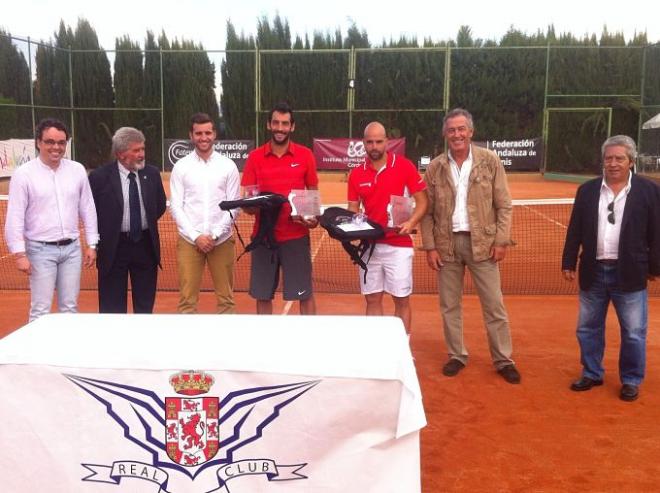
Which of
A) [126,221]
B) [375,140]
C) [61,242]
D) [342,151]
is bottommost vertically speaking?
[61,242]


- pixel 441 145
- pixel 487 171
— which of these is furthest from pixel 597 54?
pixel 487 171

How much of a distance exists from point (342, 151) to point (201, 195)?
1860cm

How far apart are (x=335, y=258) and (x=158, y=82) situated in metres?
20.0

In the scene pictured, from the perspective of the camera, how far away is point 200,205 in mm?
4957

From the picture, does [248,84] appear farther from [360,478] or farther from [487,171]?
[360,478]

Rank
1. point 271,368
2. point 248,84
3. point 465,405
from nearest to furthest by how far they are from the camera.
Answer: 1. point 271,368
2. point 465,405
3. point 248,84

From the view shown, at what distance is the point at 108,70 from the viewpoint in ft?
89.1

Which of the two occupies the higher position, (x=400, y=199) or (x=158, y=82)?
(x=158, y=82)

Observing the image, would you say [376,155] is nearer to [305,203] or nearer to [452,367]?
[305,203]

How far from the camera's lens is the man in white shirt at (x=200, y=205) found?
4926mm

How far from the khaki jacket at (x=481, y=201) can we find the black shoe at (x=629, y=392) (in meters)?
1.23

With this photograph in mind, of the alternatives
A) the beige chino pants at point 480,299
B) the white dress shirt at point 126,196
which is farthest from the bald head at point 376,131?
the white dress shirt at point 126,196

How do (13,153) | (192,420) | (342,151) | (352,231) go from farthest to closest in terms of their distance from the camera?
(342,151) < (13,153) < (352,231) < (192,420)

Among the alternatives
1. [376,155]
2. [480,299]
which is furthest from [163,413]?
[480,299]
